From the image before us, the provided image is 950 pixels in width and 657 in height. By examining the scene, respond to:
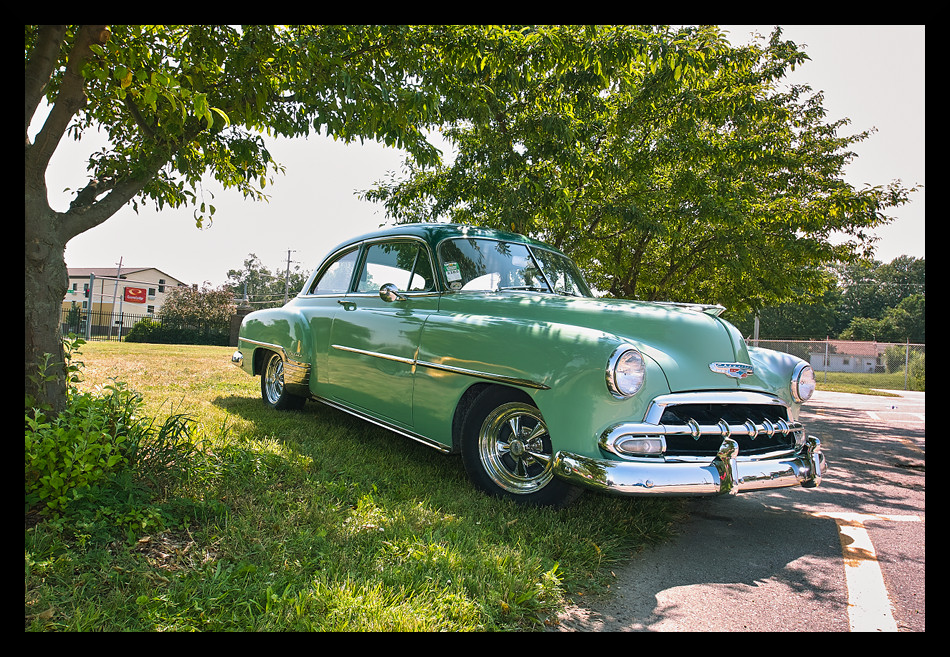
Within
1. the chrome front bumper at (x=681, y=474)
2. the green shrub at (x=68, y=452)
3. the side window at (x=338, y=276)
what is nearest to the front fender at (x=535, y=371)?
the chrome front bumper at (x=681, y=474)

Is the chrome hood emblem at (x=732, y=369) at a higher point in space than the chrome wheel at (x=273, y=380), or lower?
higher

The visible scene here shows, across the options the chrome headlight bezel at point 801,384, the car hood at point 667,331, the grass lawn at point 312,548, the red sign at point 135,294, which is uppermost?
the red sign at point 135,294

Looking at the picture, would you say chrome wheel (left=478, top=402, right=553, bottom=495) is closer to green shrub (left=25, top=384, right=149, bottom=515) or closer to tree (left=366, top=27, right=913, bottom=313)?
green shrub (left=25, top=384, right=149, bottom=515)

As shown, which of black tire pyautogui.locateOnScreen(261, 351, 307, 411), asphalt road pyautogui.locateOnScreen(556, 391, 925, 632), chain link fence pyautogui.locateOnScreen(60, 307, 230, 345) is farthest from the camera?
chain link fence pyautogui.locateOnScreen(60, 307, 230, 345)

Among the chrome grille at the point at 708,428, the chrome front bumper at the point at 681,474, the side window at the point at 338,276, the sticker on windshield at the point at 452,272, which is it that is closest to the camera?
the chrome front bumper at the point at 681,474

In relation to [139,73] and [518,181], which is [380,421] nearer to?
[139,73]

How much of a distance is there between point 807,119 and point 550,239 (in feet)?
20.1

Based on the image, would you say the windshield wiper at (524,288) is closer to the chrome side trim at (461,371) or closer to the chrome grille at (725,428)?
the chrome side trim at (461,371)

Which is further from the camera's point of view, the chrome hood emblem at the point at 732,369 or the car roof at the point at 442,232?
the car roof at the point at 442,232

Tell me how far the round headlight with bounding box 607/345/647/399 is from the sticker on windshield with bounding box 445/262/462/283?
1632 millimetres

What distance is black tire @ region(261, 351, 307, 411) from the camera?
5918 millimetres

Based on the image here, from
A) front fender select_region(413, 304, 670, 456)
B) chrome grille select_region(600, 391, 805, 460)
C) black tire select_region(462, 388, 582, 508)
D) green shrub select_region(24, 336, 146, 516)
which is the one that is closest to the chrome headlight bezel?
chrome grille select_region(600, 391, 805, 460)

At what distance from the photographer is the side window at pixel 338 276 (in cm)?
537
